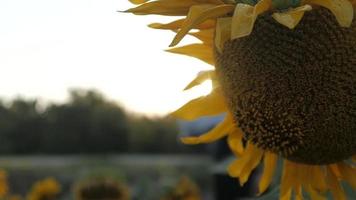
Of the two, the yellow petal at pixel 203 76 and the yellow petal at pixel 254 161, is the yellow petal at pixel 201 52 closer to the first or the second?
the yellow petal at pixel 203 76

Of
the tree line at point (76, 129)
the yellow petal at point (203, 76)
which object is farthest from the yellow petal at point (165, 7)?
the tree line at point (76, 129)

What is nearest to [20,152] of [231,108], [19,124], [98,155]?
[19,124]

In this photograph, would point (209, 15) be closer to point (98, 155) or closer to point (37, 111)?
point (98, 155)

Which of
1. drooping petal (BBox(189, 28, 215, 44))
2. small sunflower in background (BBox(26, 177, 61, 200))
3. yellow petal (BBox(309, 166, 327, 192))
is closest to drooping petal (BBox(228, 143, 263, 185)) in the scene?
yellow petal (BBox(309, 166, 327, 192))

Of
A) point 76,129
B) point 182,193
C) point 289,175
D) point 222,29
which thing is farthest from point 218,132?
point 76,129

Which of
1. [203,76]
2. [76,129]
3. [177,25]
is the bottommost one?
[76,129]

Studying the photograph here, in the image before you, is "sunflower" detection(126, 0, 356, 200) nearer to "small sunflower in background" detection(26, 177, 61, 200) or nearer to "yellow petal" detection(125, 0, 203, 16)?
"yellow petal" detection(125, 0, 203, 16)

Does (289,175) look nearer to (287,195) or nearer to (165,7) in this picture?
(287,195)
